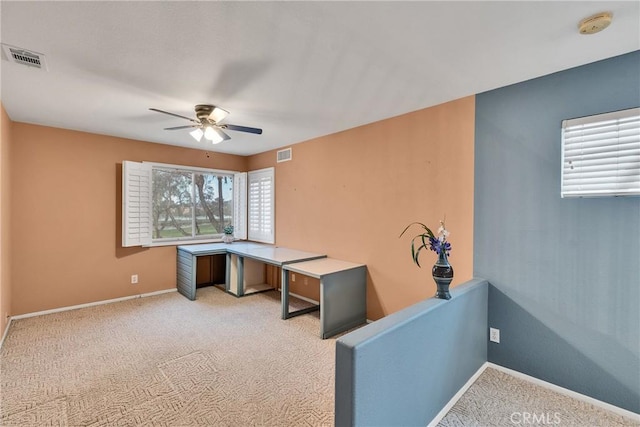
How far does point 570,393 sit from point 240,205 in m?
5.14

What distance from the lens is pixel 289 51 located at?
197 centimetres

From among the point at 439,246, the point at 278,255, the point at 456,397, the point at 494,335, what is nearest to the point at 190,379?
the point at 278,255

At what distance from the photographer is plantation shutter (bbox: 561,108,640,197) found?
1.93 meters

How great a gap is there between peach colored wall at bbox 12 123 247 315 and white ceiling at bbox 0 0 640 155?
883mm

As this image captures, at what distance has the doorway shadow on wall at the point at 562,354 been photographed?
1.98m

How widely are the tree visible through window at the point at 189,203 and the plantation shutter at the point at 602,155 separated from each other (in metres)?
5.10

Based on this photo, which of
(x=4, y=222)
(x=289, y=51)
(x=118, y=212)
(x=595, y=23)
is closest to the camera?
(x=595, y=23)

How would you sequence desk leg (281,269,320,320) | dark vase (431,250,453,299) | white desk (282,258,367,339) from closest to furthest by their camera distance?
1. dark vase (431,250,453,299)
2. white desk (282,258,367,339)
3. desk leg (281,269,320,320)

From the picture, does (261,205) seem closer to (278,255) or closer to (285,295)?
(278,255)

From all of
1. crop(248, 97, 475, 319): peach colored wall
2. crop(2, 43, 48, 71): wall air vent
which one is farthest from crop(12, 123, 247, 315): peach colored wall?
crop(248, 97, 475, 319): peach colored wall

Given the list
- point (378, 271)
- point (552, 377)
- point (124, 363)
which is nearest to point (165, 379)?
point (124, 363)

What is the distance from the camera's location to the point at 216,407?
207 cm

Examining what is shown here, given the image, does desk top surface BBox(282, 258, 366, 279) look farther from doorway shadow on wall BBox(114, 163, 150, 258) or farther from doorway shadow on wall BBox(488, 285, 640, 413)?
doorway shadow on wall BBox(114, 163, 150, 258)

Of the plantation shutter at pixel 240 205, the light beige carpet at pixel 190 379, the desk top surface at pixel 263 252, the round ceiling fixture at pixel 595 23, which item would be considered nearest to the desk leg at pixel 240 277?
the desk top surface at pixel 263 252
